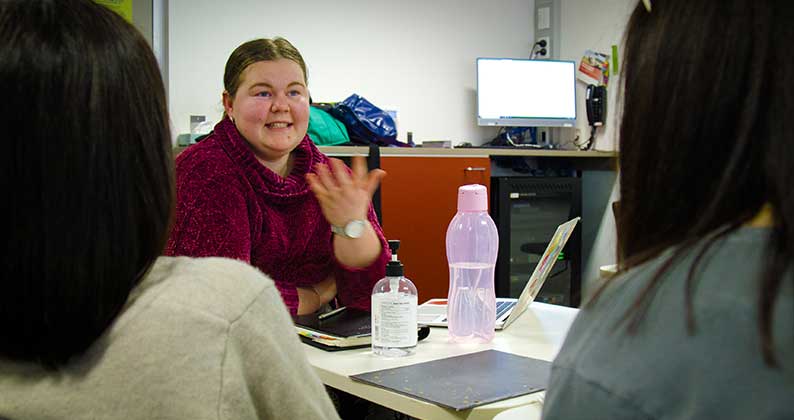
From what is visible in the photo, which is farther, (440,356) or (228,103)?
(228,103)

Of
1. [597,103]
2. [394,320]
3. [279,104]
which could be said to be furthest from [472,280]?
[597,103]

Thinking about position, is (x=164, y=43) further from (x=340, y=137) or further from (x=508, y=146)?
(x=508, y=146)

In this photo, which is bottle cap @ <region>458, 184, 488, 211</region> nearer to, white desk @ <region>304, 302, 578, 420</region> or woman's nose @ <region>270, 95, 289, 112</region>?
white desk @ <region>304, 302, 578, 420</region>

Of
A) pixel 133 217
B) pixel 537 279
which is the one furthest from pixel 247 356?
pixel 537 279

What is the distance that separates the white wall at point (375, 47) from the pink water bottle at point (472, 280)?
2412mm

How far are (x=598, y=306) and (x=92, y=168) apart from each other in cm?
43

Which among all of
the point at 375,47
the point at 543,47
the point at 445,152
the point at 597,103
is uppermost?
the point at 543,47

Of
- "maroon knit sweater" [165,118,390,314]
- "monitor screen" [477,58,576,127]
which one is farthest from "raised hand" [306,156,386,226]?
"monitor screen" [477,58,576,127]

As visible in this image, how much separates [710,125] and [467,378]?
0.76 meters

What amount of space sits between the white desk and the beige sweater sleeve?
37 centimetres

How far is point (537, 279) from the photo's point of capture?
164 cm

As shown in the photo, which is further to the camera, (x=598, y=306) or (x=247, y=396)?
(x=247, y=396)

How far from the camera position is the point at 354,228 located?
6.03ft

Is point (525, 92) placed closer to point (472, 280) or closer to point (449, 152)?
point (449, 152)
